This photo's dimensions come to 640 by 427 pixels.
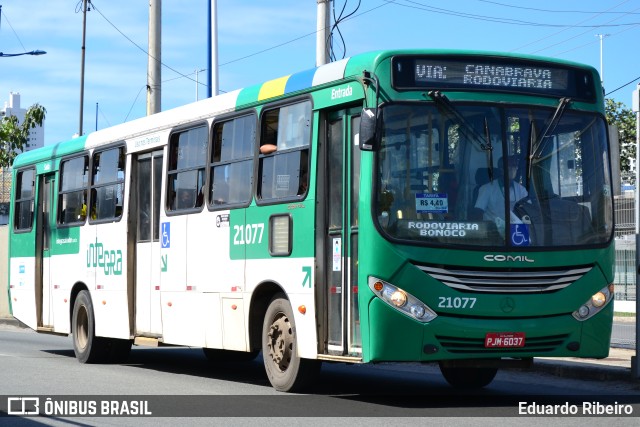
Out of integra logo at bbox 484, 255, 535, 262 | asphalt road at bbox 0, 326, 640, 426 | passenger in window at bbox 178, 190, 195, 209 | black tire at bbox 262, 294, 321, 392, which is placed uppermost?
passenger in window at bbox 178, 190, 195, 209

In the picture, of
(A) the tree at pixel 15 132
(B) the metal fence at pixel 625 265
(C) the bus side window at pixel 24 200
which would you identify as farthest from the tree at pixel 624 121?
(C) the bus side window at pixel 24 200

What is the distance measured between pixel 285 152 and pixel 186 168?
8.75ft

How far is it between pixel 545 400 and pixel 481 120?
120 inches

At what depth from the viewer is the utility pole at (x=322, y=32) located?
20.3 m

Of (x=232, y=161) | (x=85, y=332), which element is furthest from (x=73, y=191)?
(x=232, y=161)

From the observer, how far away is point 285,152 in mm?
12914

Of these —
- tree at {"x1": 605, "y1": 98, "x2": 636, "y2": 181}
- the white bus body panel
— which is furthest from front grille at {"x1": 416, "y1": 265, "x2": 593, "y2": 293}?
tree at {"x1": 605, "y1": 98, "x2": 636, "y2": 181}

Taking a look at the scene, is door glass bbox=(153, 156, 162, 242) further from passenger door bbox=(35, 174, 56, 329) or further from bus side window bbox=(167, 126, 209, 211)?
passenger door bbox=(35, 174, 56, 329)

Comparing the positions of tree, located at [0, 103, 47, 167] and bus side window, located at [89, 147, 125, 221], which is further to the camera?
tree, located at [0, 103, 47, 167]

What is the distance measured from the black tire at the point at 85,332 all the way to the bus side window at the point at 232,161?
4.37m

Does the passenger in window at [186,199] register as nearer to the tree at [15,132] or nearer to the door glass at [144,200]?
the door glass at [144,200]

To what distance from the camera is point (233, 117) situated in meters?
14.2

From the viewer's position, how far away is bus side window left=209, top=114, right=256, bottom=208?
538 inches

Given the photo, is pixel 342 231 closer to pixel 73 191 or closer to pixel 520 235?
pixel 520 235
